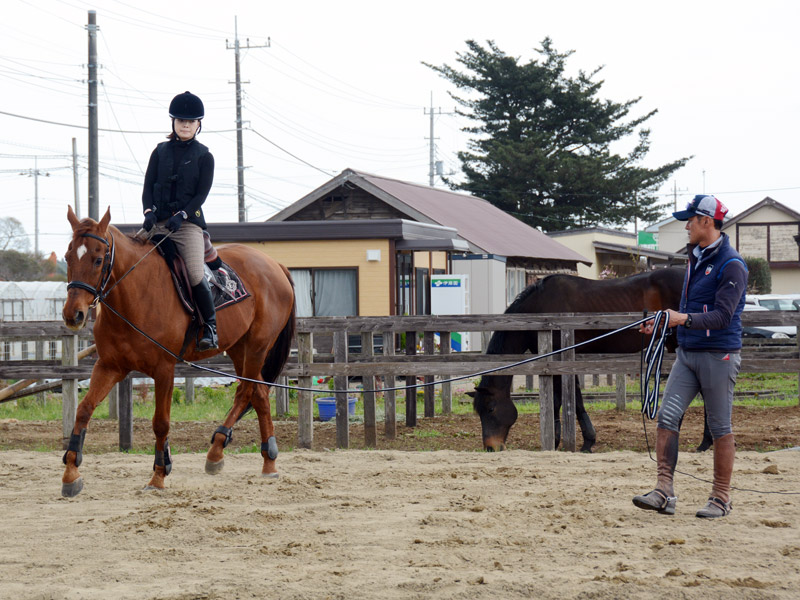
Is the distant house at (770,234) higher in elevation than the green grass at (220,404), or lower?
higher

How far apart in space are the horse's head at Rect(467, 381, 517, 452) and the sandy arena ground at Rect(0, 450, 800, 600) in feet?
3.64

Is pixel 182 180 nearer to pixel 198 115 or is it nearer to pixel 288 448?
pixel 198 115

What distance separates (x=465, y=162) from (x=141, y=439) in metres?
34.5

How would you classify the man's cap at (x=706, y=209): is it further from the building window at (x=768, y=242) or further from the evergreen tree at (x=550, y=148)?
the building window at (x=768, y=242)

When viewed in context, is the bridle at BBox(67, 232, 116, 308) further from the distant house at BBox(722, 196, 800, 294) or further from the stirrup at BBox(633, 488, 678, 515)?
the distant house at BBox(722, 196, 800, 294)

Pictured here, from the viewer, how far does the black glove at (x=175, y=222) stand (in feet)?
21.9

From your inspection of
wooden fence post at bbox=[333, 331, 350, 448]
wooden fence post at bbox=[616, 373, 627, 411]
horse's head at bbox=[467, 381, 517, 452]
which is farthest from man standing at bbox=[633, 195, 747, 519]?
wooden fence post at bbox=[616, 373, 627, 411]

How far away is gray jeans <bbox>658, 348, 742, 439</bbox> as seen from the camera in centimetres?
544

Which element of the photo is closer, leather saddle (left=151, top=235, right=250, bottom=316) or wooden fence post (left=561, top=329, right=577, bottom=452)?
leather saddle (left=151, top=235, right=250, bottom=316)

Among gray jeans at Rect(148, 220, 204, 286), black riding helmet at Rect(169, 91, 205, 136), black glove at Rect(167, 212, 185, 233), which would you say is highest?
black riding helmet at Rect(169, 91, 205, 136)

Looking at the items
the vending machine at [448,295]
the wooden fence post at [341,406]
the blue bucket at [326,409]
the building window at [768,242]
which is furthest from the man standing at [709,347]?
the building window at [768,242]

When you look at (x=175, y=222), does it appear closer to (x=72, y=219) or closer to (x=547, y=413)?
(x=72, y=219)

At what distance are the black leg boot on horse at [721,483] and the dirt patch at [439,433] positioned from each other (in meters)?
3.23

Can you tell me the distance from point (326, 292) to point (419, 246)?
2.14 metres
